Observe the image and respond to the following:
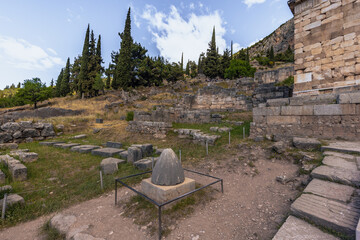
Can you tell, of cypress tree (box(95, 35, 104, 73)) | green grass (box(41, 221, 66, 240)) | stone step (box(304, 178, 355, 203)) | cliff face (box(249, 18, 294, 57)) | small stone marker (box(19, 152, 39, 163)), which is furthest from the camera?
cliff face (box(249, 18, 294, 57))

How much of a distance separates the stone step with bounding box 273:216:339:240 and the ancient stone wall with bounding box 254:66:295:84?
16122 millimetres

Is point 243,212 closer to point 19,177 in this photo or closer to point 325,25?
point 19,177

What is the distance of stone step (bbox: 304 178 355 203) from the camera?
267 centimetres

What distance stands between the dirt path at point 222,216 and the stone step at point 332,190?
20.1 inches

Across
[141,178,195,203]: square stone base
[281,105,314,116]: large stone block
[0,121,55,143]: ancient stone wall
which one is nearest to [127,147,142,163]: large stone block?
[141,178,195,203]: square stone base

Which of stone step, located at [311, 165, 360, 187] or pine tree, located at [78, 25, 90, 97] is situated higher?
pine tree, located at [78, 25, 90, 97]

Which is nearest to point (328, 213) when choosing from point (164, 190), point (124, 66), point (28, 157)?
point (164, 190)

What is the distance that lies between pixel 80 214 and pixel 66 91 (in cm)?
4846

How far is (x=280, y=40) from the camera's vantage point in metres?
65.9

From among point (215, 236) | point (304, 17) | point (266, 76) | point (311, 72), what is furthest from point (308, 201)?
point (266, 76)

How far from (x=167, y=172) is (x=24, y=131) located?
13.6 m

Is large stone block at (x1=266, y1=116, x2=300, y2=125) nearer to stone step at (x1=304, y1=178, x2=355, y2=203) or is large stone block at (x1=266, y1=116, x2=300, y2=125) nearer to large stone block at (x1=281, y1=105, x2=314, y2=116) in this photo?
large stone block at (x1=281, y1=105, x2=314, y2=116)

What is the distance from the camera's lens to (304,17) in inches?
294

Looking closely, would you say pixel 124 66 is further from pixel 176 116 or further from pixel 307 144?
pixel 307 144
